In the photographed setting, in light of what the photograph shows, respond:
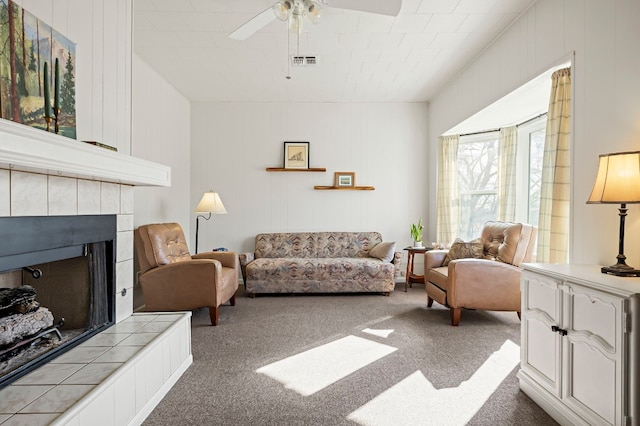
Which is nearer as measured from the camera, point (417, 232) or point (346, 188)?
point (417, 232)

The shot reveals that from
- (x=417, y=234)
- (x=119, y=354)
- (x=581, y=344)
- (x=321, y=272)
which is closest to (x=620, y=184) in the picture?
(x=581, y=344)

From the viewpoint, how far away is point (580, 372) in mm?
1516

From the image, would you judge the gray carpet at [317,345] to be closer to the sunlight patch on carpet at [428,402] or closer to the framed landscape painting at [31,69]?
the sunlight patch on carpet at [428,402]

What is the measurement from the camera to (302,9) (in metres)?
2.26

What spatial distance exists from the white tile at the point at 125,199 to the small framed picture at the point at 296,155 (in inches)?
110

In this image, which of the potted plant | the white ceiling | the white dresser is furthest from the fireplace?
the potted plant

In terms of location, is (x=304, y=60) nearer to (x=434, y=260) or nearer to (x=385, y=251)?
(x=434, y=260)

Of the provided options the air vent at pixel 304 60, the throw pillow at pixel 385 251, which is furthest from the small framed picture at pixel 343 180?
the air vent at pixel 304 60

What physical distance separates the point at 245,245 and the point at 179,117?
6.64 ft

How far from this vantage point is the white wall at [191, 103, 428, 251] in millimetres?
4941

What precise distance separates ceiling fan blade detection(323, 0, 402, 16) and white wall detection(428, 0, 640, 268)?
3.95ft

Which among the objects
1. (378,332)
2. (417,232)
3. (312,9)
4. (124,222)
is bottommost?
(378,332)

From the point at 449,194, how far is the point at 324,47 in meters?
2.61

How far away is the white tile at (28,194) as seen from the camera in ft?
4.63
